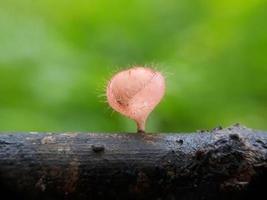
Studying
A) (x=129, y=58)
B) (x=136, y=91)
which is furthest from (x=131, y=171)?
(x=129, y=58)

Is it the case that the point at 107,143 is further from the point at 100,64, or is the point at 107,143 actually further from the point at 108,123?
the point at 100,64

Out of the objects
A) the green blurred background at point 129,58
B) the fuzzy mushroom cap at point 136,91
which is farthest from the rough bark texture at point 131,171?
the green blurred background at point 129,58

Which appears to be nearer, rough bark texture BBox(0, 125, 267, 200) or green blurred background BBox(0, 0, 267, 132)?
rough bark texture BBox(0, 125, 267, 200)

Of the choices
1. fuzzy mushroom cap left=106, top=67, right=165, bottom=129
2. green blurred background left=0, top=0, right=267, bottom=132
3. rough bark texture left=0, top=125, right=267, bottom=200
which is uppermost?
green blurred background left=0, top=0, right=267, bottom=132

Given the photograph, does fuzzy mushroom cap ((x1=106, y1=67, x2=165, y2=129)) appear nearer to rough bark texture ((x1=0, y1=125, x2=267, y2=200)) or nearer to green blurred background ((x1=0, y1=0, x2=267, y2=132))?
rough bark texture ((x1=0, y1=125, x2=267, y2=200))

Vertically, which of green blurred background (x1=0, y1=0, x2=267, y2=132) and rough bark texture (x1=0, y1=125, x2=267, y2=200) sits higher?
green blurred background (x1=0, y1=0, x2=267, y2=132)

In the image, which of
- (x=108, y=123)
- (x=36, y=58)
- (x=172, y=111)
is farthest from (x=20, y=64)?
(x=172, y=111)

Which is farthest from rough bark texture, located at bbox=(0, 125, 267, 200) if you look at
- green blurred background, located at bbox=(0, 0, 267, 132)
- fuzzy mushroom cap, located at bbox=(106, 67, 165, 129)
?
green blurred background, located at bbox=(0, 0, 267, 132)
